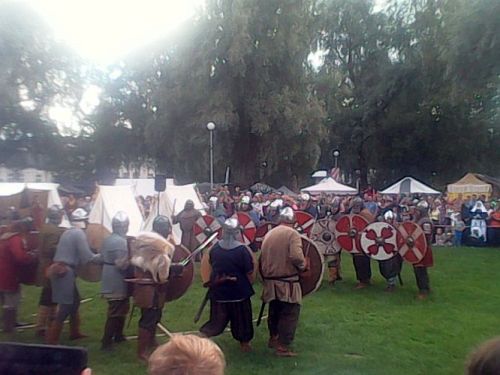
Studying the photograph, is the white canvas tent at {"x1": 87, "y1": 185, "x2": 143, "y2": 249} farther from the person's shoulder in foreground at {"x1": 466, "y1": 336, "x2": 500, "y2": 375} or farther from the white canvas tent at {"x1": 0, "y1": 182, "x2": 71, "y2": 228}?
the person's shoulder in foreground at {"x1": 466, "y1": 336, "x2": 500, "y2": 375}

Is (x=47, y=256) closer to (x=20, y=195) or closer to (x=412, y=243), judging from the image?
(x=412, y=243)

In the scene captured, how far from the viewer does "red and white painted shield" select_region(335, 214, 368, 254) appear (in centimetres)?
1120

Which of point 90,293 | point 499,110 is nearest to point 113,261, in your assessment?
point 90,293

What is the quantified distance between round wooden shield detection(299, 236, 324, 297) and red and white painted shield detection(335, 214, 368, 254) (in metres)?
3.55

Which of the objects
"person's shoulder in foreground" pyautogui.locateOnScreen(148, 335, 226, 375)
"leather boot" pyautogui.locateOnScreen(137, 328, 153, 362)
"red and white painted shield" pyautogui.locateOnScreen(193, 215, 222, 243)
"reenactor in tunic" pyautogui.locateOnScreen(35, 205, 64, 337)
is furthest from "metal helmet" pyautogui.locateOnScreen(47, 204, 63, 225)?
"person's shoulder in foreground" pyautogui.locateOnScreen(148, 335, 226, 375)

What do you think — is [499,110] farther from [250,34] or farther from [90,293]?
[90,293]

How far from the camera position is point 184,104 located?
104 ft

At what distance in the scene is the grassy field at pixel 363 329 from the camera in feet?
22.1

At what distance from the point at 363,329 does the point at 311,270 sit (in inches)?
51.8

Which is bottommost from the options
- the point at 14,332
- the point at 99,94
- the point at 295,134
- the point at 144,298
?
the point at 14,332

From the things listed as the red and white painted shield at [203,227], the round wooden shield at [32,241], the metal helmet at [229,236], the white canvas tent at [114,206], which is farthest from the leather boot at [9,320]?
the white canvas tent at [114,206]

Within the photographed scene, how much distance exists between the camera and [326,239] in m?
11.6

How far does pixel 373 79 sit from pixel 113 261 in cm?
3741

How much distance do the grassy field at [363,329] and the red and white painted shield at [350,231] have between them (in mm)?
767
